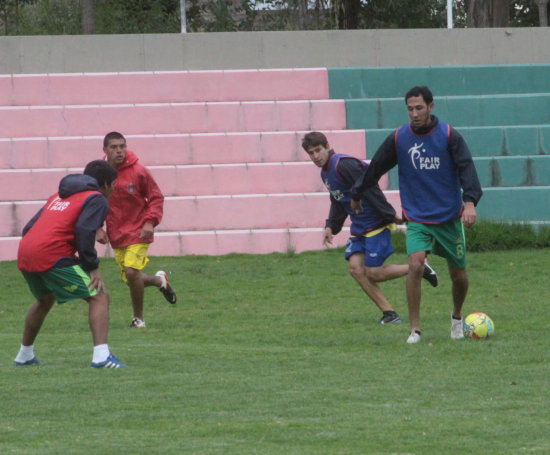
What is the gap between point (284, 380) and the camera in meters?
7.39

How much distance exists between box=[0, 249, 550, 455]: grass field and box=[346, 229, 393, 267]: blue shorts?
59 centimetres

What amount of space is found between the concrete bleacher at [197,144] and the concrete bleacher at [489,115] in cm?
52

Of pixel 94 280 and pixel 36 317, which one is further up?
pixel 94 280

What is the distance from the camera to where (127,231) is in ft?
36.2

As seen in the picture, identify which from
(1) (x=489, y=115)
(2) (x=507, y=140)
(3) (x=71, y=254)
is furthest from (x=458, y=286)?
(1) (x=489, y=115)

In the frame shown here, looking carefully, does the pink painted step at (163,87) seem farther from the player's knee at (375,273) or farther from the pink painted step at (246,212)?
the player's knee at (375,273)

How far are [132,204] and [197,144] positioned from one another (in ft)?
23.4

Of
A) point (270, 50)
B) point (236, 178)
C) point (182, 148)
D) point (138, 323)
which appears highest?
point (270, 50)

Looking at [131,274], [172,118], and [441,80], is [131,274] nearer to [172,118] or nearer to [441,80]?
[172,118]

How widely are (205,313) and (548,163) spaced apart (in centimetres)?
823

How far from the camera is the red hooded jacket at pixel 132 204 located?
36.0 ft

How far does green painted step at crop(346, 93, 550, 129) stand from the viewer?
18.9 metres

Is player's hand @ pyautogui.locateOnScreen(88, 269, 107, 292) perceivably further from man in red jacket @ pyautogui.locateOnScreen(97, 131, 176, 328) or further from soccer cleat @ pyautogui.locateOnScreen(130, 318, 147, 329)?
soccer cleat @ pyautogui.locateOnScreen(130, 318, 147, 329)

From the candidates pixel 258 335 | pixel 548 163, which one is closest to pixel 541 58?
pixel 548 163
